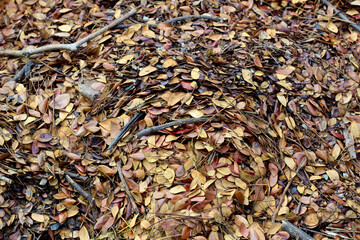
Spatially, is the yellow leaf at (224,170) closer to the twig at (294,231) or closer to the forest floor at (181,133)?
the forest floor at (181,133)

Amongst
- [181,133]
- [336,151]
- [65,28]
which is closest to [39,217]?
[181,133]

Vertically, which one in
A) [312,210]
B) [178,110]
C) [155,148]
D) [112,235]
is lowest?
[112,235]

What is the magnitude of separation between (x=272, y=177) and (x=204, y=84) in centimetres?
63

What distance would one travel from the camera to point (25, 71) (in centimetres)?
217

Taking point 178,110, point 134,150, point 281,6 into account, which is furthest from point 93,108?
point 281,6

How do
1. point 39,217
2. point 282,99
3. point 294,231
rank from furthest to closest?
1. point 282,99
2. point 39,217
3. point 294,231

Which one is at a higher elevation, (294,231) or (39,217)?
(294,231)

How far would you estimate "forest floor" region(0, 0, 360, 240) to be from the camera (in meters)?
1.72

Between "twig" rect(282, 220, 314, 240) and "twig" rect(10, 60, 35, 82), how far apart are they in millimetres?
1756

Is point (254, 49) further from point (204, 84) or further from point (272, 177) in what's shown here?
point (272, 177)

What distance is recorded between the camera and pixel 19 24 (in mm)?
2482

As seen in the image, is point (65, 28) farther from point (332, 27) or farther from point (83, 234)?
point (332, 27)

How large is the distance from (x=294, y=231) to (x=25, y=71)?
1839 mm

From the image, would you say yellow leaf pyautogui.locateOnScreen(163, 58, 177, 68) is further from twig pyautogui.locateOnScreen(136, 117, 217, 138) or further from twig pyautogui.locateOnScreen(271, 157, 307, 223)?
twig pyautogui.locateOnScreen(271, 157, 307, 223)
